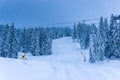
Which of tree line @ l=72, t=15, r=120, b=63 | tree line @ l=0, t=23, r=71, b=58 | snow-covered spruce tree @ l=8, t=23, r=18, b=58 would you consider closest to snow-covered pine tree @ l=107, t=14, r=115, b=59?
tree line @ l=72, t=15, r=120, b=63

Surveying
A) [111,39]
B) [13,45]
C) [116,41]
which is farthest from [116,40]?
[13,45]

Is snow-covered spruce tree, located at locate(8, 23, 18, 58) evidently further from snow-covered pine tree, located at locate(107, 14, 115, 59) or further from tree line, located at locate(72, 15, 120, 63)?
snow-covered pine tree, located at locate(107, 14, 115, 59)

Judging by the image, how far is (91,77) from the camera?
732 inches

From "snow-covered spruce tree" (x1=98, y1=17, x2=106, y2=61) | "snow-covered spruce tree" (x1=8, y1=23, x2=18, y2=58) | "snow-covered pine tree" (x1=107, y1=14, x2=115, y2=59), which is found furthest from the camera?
"snow-covered spruce tree" (x1=98, y1=17, x2=106, y2=61)

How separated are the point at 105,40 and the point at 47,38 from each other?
36.4 metres

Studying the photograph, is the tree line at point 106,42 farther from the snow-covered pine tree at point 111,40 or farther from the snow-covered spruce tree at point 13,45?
the snow-covered spruce tree at point 13,45

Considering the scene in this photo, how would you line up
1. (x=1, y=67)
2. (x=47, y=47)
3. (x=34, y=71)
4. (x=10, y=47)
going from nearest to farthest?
(x=1, y=67), (x=34, y=71), (x=10, y=47), (x=47, y=47)

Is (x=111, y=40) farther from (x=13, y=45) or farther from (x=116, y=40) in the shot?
(x=13, y=45)

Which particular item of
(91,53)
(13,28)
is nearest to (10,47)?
(13,28)

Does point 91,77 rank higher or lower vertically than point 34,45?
higher

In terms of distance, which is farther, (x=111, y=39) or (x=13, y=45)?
(x=111, y=39)

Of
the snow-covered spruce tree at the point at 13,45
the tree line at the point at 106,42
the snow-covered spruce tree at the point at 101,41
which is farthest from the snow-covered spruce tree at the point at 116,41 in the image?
the snow-covered spruce tree at the point at 13,45

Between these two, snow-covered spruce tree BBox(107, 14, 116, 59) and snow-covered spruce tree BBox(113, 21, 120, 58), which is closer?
snow-covered spruce tree BBox(113, 21, 120, 58)

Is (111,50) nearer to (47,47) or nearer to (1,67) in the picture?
(47,47)
